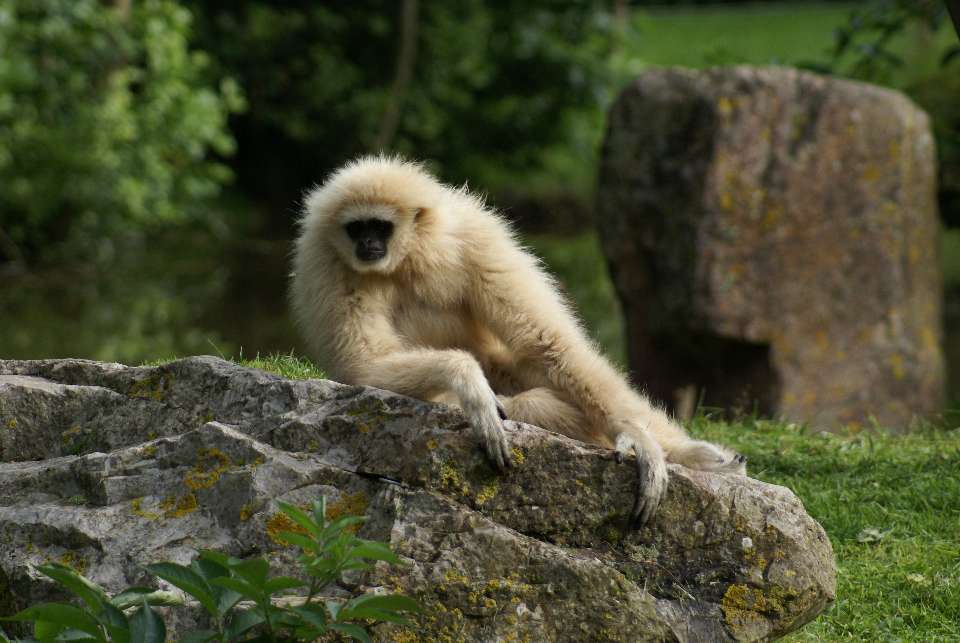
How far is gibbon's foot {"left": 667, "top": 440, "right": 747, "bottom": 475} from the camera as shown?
17.5 feet

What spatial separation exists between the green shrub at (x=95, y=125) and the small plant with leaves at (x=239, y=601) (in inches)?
655

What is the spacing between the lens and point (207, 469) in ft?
14.8

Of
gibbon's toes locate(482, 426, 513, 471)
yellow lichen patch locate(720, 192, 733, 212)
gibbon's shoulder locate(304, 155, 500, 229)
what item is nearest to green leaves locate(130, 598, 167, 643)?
gibbon's toes locate(482, 426, 513, 471)

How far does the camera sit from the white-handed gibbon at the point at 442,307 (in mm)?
5504

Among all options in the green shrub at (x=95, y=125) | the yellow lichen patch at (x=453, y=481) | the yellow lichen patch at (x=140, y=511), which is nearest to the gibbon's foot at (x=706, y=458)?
the yellow lichen patch at (x=453, y=481)

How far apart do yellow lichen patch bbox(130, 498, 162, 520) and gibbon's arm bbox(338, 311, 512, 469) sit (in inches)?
47.0

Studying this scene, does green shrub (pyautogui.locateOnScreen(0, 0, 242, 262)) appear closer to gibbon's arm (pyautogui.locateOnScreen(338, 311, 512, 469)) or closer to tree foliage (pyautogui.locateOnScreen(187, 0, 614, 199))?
tree foliage (pyautogui.locateOnScreen(187, 0, 614, 199))

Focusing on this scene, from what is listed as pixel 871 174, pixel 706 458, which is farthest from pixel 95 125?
pixel 706 458

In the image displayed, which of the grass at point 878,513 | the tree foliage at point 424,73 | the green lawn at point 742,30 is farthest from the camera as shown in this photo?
the green lawn at point 742,30

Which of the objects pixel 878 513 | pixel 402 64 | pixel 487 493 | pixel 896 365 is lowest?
pixel 896 365

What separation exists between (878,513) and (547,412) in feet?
6.61

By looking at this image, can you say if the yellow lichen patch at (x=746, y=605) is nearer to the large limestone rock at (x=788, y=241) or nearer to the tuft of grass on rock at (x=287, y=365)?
the tuft of grass on rock at (x=287, y=365)

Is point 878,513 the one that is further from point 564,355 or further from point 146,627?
point 146,627

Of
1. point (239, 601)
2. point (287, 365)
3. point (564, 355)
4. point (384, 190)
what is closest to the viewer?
point (239, 601)
